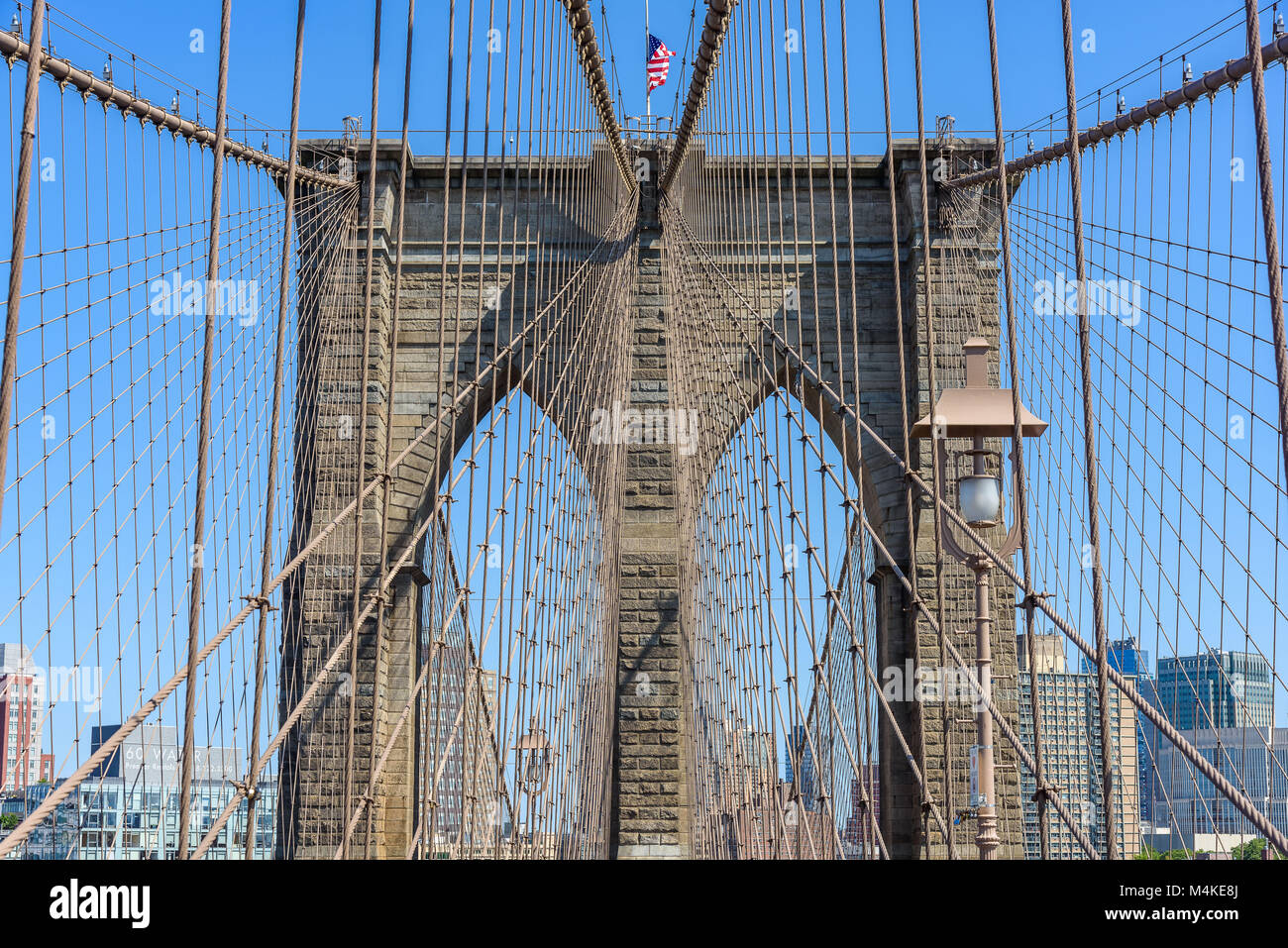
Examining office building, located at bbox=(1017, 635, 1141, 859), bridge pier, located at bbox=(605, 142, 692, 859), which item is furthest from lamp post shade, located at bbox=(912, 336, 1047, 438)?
bridge pier, located at bbox=(605, 142, 692, 859)

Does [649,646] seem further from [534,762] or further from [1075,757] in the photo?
[534,762]

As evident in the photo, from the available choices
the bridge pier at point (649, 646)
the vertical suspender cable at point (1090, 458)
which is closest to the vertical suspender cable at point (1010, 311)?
the vertical suspender cable at point (1090, 458)

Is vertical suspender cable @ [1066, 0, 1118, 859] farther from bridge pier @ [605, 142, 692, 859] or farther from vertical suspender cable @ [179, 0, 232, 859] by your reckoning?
bridge pier @ [605, 142, 692, 859]

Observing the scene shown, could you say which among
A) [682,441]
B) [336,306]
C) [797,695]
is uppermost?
[336,306]

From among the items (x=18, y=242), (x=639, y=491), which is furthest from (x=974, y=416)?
(x=639, y=491)
